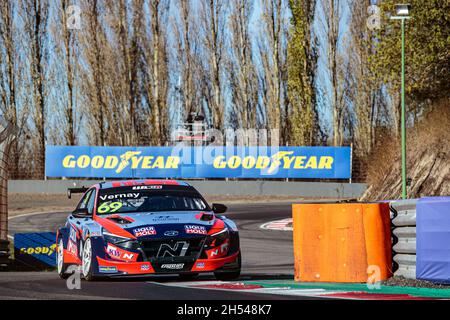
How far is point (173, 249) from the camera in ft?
38.3

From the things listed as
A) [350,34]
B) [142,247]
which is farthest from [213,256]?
[350,34]

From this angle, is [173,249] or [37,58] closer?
[173,249]

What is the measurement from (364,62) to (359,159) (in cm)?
1276

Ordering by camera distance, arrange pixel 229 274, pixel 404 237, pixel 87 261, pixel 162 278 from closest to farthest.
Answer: pixel 404 237 → pixel 87 261 → pixel 229 274 → pixel 162 278

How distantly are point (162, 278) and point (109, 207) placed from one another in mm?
1335

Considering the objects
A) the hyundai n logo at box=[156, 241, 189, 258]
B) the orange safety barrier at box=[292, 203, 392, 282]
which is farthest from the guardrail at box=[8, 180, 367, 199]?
the hyundai n logo at box=[156, 241, 189, 258]

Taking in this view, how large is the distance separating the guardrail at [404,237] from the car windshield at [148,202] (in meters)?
2.71

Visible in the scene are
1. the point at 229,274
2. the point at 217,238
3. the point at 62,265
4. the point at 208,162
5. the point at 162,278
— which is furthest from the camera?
the point at 208,162

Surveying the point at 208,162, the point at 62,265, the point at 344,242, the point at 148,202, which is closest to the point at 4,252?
the point at 62,265

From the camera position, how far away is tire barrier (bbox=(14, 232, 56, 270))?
16328 mm

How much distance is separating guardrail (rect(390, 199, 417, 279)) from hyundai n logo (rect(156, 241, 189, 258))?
271cm

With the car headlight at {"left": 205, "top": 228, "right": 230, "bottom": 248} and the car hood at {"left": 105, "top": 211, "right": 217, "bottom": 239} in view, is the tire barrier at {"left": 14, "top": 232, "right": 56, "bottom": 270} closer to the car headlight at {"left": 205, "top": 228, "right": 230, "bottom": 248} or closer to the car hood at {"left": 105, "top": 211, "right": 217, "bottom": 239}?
the car hood at {"left": 105, "top": 211, "right": 217, "bottom": 239}

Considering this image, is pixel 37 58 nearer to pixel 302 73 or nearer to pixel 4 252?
pixel 302 73

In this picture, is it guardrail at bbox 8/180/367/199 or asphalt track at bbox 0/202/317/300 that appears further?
guardrail at bbox 8/180/367/199
